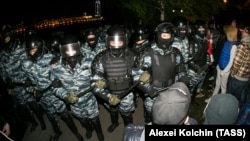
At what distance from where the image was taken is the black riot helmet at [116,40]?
5.11 m

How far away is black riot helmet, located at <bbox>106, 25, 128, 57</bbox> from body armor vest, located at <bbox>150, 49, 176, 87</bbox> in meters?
0.62

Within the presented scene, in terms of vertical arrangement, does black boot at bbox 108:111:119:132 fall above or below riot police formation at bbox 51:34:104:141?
below

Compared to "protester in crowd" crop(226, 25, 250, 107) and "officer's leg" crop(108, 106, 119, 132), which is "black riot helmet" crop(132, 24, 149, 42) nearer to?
"officer's leg" crop(108, 106, 119, 132)

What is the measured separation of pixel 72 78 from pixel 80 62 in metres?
0.35

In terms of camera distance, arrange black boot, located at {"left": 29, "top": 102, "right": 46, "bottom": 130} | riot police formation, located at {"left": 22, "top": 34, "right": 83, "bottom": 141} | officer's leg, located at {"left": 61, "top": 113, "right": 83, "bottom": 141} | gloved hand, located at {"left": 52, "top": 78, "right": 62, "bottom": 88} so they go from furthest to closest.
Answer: black boot, located at {"left": 29, "top": 102, "right": 46, "bottom": 130} < officer's leg, located at {"left": 61, "top": 113, "right": 83, "bottom": 141} < riot police formation, located at {"left": 22, "top": 34, "right": 83, "bottom": 141} < gloved hand, located at {"left": 52, "top": 78, "right": 62, "bottom": 88}

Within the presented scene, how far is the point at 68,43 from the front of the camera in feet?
16.2

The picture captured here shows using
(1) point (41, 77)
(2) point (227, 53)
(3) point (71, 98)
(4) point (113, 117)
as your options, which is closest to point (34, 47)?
(1) point (41, 77)

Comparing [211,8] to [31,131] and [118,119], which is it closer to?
[118,119]

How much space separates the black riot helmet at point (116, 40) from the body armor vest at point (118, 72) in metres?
0.15

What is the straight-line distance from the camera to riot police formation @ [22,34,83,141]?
17.7ft

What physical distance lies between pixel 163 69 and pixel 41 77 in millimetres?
2526

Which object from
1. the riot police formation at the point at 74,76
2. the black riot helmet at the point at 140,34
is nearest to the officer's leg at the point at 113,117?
the riot police formation at the point at 74,76

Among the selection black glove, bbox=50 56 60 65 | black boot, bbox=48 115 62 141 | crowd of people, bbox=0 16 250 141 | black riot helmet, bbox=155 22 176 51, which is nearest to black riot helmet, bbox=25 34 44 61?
crowd of people, bbox=0 16 250 141

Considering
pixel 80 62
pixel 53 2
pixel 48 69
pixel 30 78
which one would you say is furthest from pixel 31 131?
pixel 53 2
